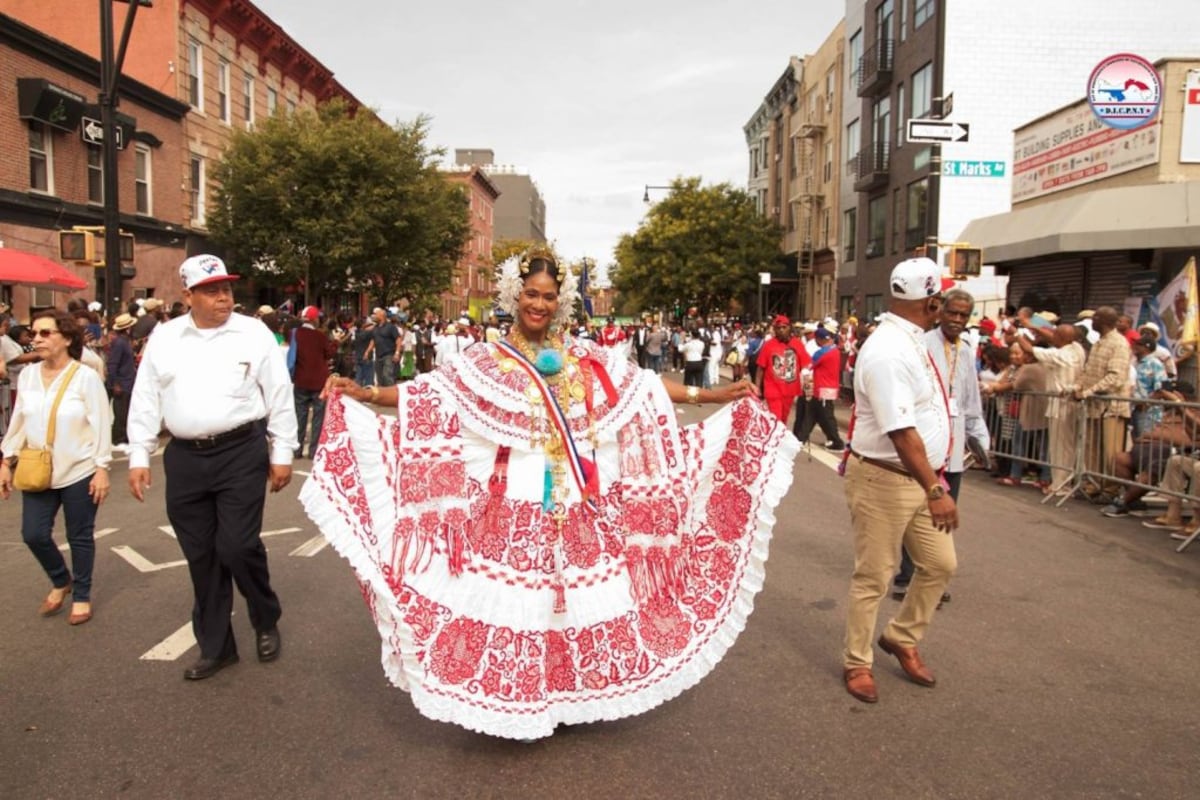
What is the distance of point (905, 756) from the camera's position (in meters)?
3.80

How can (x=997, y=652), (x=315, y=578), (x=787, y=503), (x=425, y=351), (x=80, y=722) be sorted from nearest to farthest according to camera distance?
(x=80, y=722), (x=997, y=652), (x=315, y=578), (x=787, y=503), (x=425, y=351)

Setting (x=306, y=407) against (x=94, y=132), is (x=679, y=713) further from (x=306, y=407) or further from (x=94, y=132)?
(x=94, y=132)

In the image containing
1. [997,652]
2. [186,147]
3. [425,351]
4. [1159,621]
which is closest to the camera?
[997,652]

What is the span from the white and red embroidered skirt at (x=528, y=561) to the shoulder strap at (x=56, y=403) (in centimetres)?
228

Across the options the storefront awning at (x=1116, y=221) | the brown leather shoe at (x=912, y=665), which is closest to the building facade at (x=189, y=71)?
the storefront awning at (x=1116, y=221)

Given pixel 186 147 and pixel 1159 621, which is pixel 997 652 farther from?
pixel 186 147

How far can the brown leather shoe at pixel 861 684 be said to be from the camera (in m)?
4.34

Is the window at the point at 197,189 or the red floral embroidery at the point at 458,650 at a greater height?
the window at the point at 197,189

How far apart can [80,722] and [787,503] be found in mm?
6693

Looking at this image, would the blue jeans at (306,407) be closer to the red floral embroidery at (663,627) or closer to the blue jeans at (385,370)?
the blue jeans at (385,370)

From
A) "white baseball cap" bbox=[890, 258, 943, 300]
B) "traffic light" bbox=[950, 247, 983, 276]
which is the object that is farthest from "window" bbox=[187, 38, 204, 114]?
"white baseball cap" bbox=[890, 258, 943, 300]

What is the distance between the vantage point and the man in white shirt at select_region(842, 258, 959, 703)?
415 cm

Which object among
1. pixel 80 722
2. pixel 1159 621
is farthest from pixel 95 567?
pixel 1159 621

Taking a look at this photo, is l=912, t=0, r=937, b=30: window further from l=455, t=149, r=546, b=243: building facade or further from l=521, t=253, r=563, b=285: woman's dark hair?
l=455, t=149, r=546, b=243: building facade
